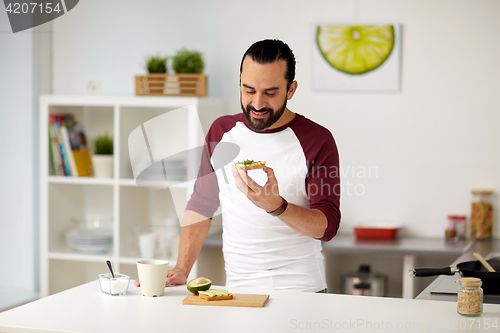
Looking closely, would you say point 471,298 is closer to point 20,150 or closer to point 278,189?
point 278,189

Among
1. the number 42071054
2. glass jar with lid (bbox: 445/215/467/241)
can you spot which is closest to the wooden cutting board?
glass jar with lid (bbox: 445/215/467/241)

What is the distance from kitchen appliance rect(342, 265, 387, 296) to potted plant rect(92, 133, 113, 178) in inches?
59.3

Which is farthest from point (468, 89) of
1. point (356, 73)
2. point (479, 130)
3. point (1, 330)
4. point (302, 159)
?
point (1, 330)

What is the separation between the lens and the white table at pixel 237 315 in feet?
4.21

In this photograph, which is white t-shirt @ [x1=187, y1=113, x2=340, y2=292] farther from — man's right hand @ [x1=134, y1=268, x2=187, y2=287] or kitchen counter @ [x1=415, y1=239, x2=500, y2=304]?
kitchen counter @ [x1=415, y1=239, x2=500, y2=304]

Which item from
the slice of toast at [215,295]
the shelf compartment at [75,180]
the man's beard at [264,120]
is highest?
the man's beard at [264,120]

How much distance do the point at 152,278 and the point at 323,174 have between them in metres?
0.59

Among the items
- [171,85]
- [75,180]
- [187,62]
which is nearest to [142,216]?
[75,180]

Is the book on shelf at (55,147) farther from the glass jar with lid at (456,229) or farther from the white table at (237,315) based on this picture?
the glass jar with lid at (456,229)

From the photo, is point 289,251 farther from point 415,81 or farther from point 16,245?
point 16,245

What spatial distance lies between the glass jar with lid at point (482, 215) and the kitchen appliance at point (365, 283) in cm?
56

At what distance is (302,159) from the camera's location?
181 cm

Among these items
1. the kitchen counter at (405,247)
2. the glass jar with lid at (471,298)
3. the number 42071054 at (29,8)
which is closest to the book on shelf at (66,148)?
the number 42071054 at (29,8)

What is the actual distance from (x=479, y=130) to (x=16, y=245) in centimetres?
285
